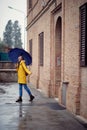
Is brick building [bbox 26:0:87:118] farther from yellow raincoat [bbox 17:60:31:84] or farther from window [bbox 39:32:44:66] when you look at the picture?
yellow raincoat [bbox 17:60:31:84]

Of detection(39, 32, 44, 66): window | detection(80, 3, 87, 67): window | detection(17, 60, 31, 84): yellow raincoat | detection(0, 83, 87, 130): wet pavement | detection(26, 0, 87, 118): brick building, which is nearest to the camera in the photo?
detection(0, 83, 87, 130): wet pavement

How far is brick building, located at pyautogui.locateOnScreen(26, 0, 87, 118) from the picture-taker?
462 inches

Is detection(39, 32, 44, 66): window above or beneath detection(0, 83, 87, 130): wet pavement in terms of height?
above

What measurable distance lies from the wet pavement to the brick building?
49 centimetres

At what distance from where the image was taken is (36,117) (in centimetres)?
1141

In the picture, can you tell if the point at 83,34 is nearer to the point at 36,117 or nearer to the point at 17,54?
the point at 36,117

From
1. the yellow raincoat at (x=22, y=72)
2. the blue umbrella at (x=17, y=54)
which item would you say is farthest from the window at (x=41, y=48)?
the yellow raincoat at (x=22, y=72)

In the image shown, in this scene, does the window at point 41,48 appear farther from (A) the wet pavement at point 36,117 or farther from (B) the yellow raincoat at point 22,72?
(A) the wet pavement at point 36,117

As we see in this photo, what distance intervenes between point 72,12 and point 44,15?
6.62 meters

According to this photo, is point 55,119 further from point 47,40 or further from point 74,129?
point 47,40

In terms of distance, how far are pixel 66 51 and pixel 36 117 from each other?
10.7 ft

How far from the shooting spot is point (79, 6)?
1201 centimetres

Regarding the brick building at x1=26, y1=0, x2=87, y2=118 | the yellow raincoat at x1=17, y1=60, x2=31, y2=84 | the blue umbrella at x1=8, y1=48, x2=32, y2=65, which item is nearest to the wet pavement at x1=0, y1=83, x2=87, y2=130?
the brick building at x1=26, y1=0, x2=87, y2=118

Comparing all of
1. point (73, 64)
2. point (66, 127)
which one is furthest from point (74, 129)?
point (73, 64)
